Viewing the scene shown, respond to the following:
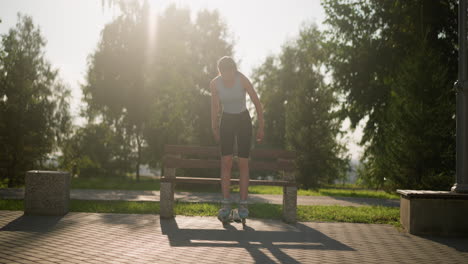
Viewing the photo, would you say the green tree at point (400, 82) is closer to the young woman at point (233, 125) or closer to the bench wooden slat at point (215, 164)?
the bench wooden slat at point (215, 164)

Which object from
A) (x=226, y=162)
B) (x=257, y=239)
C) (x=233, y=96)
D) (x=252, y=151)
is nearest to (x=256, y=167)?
(x=252, y=151)

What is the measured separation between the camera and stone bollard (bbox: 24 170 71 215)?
6367 mm

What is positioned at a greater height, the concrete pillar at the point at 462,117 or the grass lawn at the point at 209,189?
the concrete pillar at the point at 462,117

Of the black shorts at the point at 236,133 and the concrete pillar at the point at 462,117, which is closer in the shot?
the black shorts at the point at 236,133

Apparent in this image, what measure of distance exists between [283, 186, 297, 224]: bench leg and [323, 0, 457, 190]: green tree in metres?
7.85

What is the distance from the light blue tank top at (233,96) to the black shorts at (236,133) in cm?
8

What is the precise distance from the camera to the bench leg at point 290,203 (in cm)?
633

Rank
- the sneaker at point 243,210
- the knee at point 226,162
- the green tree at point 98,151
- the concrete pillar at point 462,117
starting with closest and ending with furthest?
the sneaker at point 243,210 < the knee at point 226,162 < the concrete pillar at point 462,117 < the green tree at point 98,151

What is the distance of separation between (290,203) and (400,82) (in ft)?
29.6

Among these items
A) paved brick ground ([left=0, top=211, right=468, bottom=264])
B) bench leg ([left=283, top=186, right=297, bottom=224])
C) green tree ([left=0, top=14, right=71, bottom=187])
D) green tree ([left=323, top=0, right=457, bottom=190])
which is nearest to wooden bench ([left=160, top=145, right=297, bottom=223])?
bench leg ([left=283, top=186, right=297, bottom=224])

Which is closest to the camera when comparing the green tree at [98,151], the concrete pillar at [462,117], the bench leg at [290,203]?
the concrete pillar at [462,117]

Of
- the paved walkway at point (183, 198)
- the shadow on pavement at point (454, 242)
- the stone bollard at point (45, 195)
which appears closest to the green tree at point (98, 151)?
the paved walkway at point (183, 198)

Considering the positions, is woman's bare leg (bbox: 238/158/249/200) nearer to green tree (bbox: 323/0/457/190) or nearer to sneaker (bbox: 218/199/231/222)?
sneaker (bbox: 218/199/231/222)

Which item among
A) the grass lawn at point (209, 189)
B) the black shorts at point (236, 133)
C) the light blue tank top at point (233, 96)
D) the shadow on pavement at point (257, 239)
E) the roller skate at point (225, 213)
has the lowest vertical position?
the grass lawn at point (209, 189)
